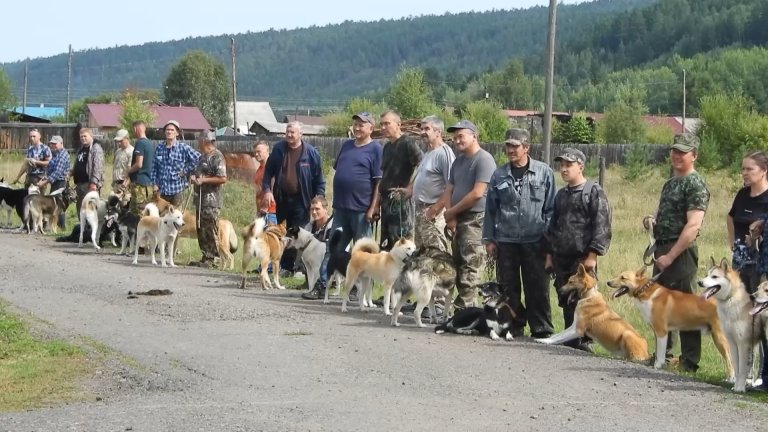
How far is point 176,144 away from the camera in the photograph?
18.8 meters

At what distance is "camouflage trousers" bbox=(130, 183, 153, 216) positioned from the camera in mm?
19641

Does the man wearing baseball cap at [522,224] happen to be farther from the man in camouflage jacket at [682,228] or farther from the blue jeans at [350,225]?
the blue jeans at [350,225]

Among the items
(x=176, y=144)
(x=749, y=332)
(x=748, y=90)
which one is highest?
(x=748, y=90)

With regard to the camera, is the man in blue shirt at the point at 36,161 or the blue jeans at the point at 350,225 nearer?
the blue jeans at the point at 350,225

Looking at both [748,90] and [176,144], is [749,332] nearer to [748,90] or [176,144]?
[176,144]

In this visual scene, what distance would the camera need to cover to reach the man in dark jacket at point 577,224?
11.2 m

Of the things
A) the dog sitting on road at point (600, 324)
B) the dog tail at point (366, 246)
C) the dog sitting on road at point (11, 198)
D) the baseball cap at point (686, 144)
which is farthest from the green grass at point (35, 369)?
the dog sitting on road at point (11, 198)

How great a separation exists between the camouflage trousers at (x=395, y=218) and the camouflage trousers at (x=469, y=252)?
1.22 m

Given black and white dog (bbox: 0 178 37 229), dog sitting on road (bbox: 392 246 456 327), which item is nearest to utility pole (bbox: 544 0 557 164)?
black and white dog (bbox: 0 178 37 229)

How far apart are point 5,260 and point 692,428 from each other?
527 inches

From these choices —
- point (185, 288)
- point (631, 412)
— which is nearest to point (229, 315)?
point (185, 288)

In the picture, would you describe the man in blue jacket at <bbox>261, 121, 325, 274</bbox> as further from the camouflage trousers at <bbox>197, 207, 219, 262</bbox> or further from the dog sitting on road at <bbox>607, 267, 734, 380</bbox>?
the dog sitting on road at <bbox>607, 267, 734, 380</bbox>

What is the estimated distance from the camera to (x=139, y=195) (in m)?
19.8

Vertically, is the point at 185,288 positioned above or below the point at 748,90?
below
